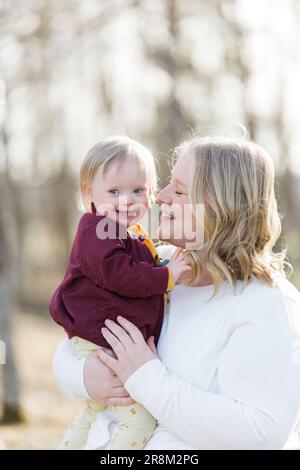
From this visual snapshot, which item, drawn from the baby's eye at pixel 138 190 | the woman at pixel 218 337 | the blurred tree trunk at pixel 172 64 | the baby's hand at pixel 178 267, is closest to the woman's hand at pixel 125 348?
the woman at pixel 218 337

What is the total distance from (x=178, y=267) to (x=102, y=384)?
489 mm

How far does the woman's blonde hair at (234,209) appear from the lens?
8.05 feet

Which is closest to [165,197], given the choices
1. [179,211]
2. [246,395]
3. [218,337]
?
[179,211]

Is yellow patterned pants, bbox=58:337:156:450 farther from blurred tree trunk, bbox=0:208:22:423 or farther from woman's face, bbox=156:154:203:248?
blurred tree trunk, bbox=0:208:22:423

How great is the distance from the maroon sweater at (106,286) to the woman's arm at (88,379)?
10 centimetres

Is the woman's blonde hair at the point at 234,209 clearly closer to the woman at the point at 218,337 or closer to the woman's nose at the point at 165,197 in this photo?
the woman at the point at 218,337

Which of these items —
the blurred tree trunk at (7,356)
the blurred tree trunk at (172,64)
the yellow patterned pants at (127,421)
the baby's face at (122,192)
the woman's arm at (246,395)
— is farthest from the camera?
the blurred tree trunk at (172,64)

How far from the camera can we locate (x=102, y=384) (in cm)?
254

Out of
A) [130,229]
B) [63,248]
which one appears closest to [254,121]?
[130,229]

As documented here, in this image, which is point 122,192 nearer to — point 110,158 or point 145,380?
point 110,158

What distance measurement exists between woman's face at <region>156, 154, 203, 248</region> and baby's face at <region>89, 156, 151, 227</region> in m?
0.11

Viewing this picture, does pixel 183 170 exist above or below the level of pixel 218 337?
above

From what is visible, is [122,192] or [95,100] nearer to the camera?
[122,192]

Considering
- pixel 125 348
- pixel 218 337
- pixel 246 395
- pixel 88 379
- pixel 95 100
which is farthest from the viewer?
pixel 95 100
